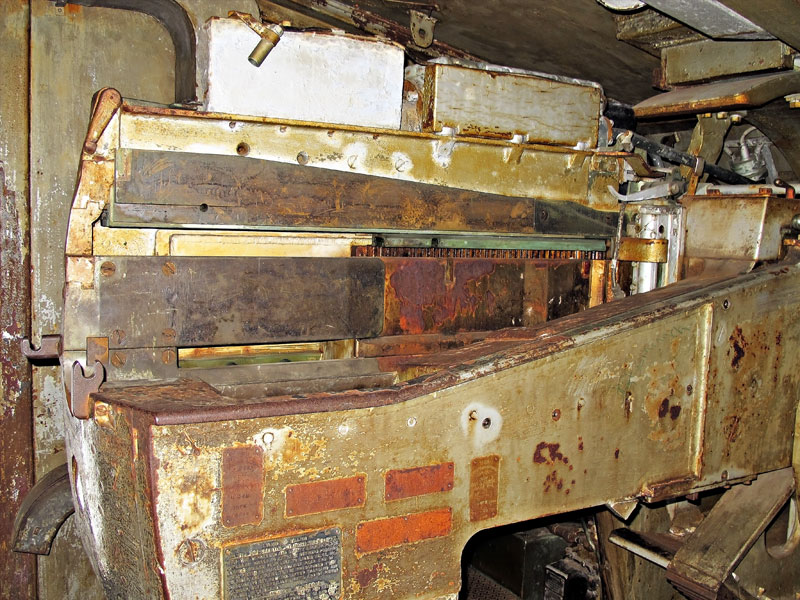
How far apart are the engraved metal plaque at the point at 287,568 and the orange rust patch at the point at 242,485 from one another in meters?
0.06

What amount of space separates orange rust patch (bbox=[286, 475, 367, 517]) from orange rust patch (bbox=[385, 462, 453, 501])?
65 mm

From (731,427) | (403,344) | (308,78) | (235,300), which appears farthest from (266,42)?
(731,427)

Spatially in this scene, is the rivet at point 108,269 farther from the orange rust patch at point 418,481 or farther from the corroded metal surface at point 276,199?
the orange rust patch at point 418,481

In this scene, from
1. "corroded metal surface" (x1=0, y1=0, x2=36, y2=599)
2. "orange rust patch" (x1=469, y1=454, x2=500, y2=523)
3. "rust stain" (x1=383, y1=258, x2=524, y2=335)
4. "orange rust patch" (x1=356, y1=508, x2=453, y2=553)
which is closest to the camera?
"orange rust patch" (x1=356, y1=508, x2=453, y2=553)

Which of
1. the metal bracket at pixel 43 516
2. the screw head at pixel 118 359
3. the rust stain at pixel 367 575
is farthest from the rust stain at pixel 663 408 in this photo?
the metal bracket at pixel 43 516

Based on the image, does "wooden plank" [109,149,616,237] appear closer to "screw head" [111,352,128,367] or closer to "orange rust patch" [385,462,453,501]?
"screw head" [111,352,128,367]

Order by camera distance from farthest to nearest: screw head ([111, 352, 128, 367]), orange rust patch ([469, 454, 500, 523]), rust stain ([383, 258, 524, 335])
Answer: rust stain ([383, 258, 524, 335]) < screw head ([111, 352, 128, 367]) < orange rust patch ([469, 454, 500, 523])

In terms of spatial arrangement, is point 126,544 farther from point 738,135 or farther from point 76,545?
point 738,135

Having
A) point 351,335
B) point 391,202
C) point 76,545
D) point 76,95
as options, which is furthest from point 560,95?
point 76,545

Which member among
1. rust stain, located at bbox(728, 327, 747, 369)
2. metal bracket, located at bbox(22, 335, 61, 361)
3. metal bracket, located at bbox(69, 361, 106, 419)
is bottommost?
metal bracket, located at bbox(69, 361, 106, 419)

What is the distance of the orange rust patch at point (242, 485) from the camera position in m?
1.34

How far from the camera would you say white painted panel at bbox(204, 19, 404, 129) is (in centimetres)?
180

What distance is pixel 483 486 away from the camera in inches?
62.9

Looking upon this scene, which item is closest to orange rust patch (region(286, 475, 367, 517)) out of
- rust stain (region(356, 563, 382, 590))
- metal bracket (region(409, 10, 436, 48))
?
rust stain (region(356, 563, 382, 590))
